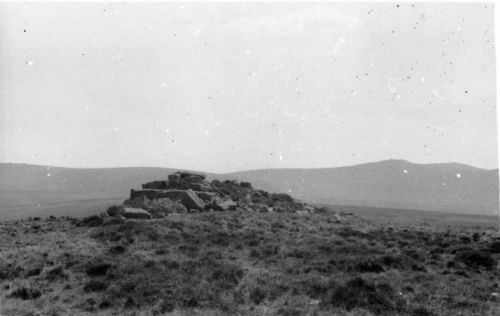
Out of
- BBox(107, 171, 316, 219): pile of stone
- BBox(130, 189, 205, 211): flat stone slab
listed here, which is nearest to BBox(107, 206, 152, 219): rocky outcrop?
BBox(107, 171, 316, 219): pile of stone

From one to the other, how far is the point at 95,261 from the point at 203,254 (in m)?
5.46

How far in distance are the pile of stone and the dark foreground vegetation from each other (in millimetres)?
6511

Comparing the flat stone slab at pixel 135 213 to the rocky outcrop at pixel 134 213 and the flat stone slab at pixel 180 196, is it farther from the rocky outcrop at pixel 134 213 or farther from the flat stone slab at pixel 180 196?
the flat stone slab at pixel 180 196

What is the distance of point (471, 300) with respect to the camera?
531 inches

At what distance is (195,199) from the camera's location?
3938 centimetres

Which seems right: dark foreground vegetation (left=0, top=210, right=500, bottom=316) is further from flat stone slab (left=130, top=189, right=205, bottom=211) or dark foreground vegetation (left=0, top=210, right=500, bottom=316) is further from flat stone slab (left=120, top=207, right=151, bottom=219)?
flat stone slab (left=130, top=189, right=205, bottom=211)

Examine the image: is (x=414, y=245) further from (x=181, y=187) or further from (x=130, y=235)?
(x=181, y=187)

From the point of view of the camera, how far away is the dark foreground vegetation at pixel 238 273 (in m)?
13.2

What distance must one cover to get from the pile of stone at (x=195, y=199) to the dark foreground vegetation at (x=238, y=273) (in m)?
6.51

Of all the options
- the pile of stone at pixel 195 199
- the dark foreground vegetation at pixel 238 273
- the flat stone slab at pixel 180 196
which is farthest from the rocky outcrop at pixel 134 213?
the flat stone slab at pixel 180 196

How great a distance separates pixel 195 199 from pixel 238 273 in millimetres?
22860

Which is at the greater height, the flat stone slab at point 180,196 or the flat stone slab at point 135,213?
the flat stone slab at point 180,196

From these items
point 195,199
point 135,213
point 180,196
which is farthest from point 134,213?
point 195,199

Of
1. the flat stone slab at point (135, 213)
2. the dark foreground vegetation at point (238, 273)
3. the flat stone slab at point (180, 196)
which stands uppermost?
the flat stone slab at point (180, 196)
